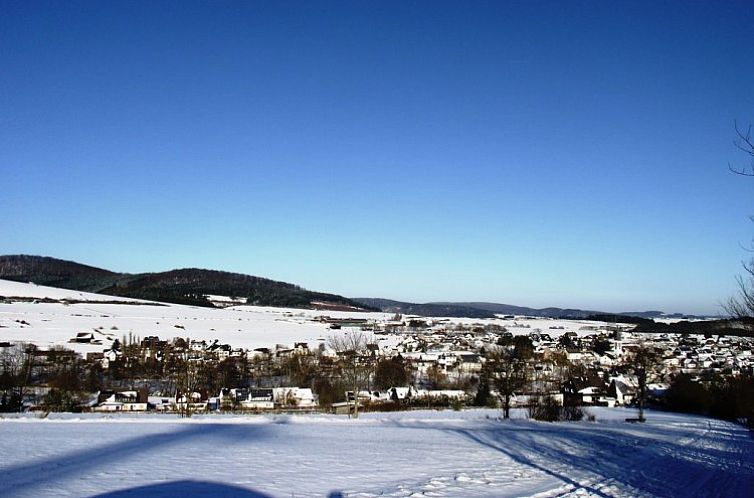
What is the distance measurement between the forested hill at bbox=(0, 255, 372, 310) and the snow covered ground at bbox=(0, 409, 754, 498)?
294 ft

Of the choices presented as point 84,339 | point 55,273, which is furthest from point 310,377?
point 55,273

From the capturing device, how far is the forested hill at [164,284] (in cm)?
11244

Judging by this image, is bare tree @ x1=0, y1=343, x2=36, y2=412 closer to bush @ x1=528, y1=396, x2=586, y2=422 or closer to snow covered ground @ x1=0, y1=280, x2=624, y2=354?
snow covered ground @ x1=0, y1=280, x2=624, y2=354

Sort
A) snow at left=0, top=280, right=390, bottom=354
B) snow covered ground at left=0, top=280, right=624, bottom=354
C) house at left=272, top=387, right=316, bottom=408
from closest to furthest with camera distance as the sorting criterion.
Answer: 1. house at left=272, top=387, right=316, bottom=408
2. snow at left=0, top=280, right=390, bottom=354
3. snow covered ground at left=0, top=280, right=624, bottom=354

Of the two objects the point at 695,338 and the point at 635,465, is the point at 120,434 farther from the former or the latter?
the point at 695,338


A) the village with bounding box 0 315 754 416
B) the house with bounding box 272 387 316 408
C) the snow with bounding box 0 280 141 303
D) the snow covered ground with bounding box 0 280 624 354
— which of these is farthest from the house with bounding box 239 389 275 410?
the snow with bounding box 0 280 141 303

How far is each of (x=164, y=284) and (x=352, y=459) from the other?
398ft

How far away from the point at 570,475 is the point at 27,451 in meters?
12.5

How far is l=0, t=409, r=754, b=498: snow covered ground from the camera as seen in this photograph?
953cm

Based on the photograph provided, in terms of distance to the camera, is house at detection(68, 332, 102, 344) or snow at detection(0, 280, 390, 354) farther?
snow at detection(0, 280, 390, 354)

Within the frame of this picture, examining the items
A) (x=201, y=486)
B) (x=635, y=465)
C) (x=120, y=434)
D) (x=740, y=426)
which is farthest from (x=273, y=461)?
(x=740, y=426)

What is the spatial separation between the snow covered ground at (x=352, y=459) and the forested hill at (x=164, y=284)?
294 feet

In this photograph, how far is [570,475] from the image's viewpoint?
1152 centimetres

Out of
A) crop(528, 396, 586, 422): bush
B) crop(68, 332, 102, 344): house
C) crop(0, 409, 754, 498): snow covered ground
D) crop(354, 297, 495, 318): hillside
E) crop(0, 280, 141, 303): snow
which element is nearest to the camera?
crop(0, 409, 754, 498): snow covered ground
